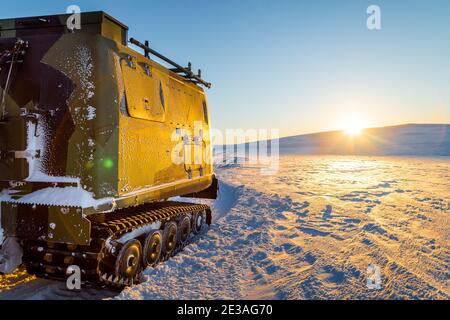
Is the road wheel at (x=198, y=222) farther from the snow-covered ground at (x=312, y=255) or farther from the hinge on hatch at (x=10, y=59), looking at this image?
the hinge on hatch at (x=10, y=59)

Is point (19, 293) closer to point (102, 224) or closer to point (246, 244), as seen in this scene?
point (102, 224)

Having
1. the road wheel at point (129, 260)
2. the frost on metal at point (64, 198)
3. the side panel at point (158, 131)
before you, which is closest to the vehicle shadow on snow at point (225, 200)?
the side panel at point (158, 131)

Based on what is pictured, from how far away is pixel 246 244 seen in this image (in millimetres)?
6703

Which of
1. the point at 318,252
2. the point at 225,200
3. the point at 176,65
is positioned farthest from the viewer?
the point at 225,200

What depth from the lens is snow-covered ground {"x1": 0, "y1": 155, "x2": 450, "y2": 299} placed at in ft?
14.7

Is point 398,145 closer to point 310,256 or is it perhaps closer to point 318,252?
point 318,252

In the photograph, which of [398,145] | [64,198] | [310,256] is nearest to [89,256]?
[64,198]

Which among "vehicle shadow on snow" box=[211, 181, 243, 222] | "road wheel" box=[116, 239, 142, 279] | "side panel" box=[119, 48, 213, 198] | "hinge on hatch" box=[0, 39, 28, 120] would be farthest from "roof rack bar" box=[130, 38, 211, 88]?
"vehicle shadow on snow" box=[211, 181, 243, 222]

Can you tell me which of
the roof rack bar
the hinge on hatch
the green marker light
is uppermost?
the roof rack bar

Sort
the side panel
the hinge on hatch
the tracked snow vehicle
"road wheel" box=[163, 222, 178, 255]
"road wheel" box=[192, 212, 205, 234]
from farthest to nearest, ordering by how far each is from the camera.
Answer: "road wheel" box=[192, 212, 205, 234] → "road wheel" box=[163, 222, 178, 255] → the side panel → the hinge on hatch → the tracked snow vehicle

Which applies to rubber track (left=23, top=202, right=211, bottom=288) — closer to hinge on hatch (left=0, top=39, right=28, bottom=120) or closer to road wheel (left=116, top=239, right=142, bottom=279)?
road wheel (left=116, top=239, right=142, bottom=279)

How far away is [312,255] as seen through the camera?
19.1ft
